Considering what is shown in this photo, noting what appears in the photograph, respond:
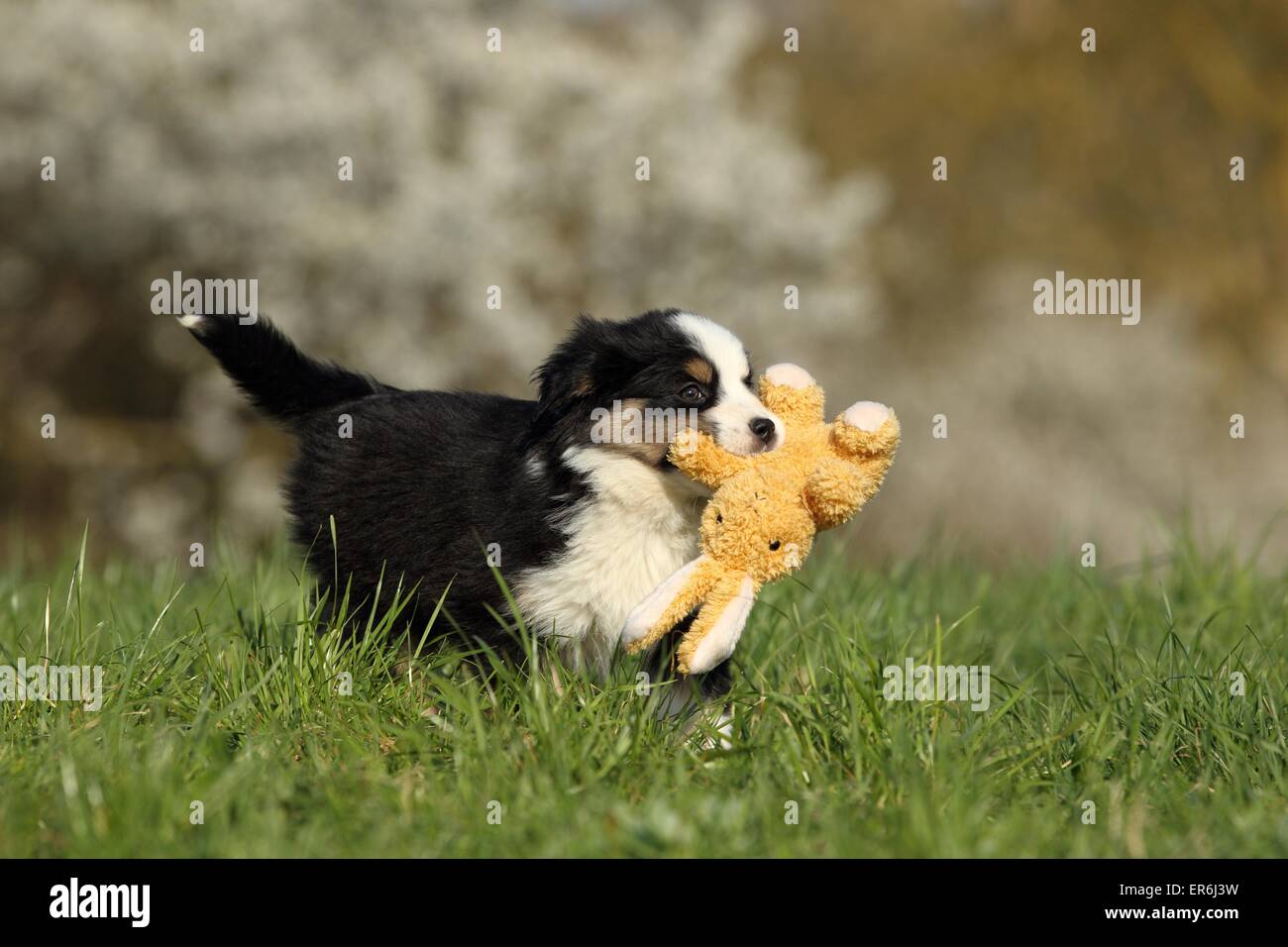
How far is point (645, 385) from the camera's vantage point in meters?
3.48

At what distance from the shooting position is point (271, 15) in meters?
9.84

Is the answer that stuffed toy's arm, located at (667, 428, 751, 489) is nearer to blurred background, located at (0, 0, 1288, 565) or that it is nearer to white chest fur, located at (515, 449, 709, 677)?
white chest fur, located at (515, 449, 709, 677)

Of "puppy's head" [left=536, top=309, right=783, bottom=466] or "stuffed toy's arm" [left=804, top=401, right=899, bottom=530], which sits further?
"puppy's head" [left=536, top=309, right=783, bottom=466]

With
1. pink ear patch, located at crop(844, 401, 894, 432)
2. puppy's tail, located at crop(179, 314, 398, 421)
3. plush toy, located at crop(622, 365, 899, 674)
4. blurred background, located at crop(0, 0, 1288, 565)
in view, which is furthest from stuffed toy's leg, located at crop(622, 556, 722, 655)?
blurred background, located at crop(0, 0, 1288, 565)

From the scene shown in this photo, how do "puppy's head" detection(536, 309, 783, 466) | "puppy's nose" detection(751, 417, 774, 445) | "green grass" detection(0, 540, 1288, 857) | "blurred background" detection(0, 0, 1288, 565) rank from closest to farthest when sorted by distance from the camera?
"green grass" detection(0, 540, 1288, 857)
"puppy's nose" detection(751, 417, 774, 445)
"puppy's head" detection(536, 309, 783, 466)
"blurred background" detection(0, 0, 1288, 565)

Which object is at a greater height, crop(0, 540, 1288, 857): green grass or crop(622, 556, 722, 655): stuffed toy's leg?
crop(622, 556, 722, 655): stuffed toy's leg

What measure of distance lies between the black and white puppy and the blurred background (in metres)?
4.95

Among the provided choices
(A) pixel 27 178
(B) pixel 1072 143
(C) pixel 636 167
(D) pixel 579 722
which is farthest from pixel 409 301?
(D) pixel 579 722

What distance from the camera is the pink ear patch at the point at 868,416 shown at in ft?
10.4

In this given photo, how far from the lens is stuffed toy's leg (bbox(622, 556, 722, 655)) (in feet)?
10.0

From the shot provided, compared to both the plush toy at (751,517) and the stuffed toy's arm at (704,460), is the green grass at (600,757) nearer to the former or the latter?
the plush toy at (751,517)

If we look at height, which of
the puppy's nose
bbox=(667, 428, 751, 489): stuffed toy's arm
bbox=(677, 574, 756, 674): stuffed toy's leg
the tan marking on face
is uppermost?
the tan marking on face

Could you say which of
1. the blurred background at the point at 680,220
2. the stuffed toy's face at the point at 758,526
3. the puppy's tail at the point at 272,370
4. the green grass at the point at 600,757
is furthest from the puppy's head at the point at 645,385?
the blurred background at the point at 680,220
